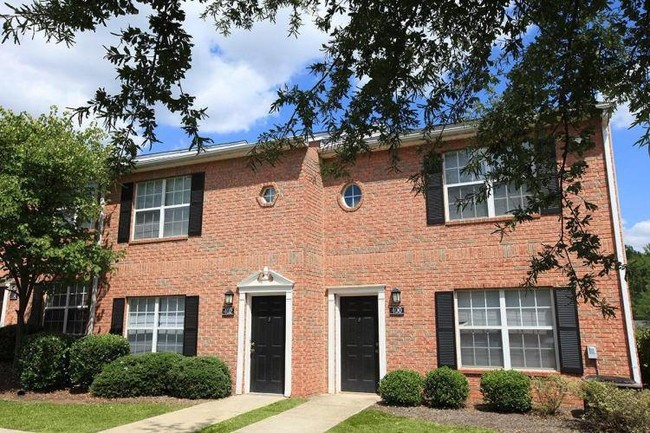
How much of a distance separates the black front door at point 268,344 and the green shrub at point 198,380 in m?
0.76

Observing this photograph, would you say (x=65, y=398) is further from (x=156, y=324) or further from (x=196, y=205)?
(x=196, y=205)

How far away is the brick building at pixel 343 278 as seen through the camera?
→ 11.0 metres

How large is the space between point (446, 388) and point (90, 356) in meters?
8.41

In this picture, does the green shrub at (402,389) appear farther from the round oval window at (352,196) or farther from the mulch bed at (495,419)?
the round oval window at (352,196)

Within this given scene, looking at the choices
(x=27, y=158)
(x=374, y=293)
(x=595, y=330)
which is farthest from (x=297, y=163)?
(x=595, y=330)

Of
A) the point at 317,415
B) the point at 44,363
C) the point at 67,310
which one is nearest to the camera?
the point at 317,415

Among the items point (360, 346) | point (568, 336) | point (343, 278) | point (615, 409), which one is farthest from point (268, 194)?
point (615, 409)

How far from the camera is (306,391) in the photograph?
1198 centimetres

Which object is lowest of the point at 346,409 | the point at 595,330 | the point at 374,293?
the point at 346,409

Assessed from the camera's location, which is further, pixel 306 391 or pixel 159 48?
pixel 306 391

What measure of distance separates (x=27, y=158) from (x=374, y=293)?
9010 millimetres

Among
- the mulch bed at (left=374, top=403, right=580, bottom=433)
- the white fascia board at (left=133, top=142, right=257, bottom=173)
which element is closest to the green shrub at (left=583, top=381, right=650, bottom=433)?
the mulch bed at (left=374, top=403, right=580, bottom=433)

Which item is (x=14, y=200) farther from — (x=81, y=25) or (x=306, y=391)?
(x=81, y=25)

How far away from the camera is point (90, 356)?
1277 centimetres
